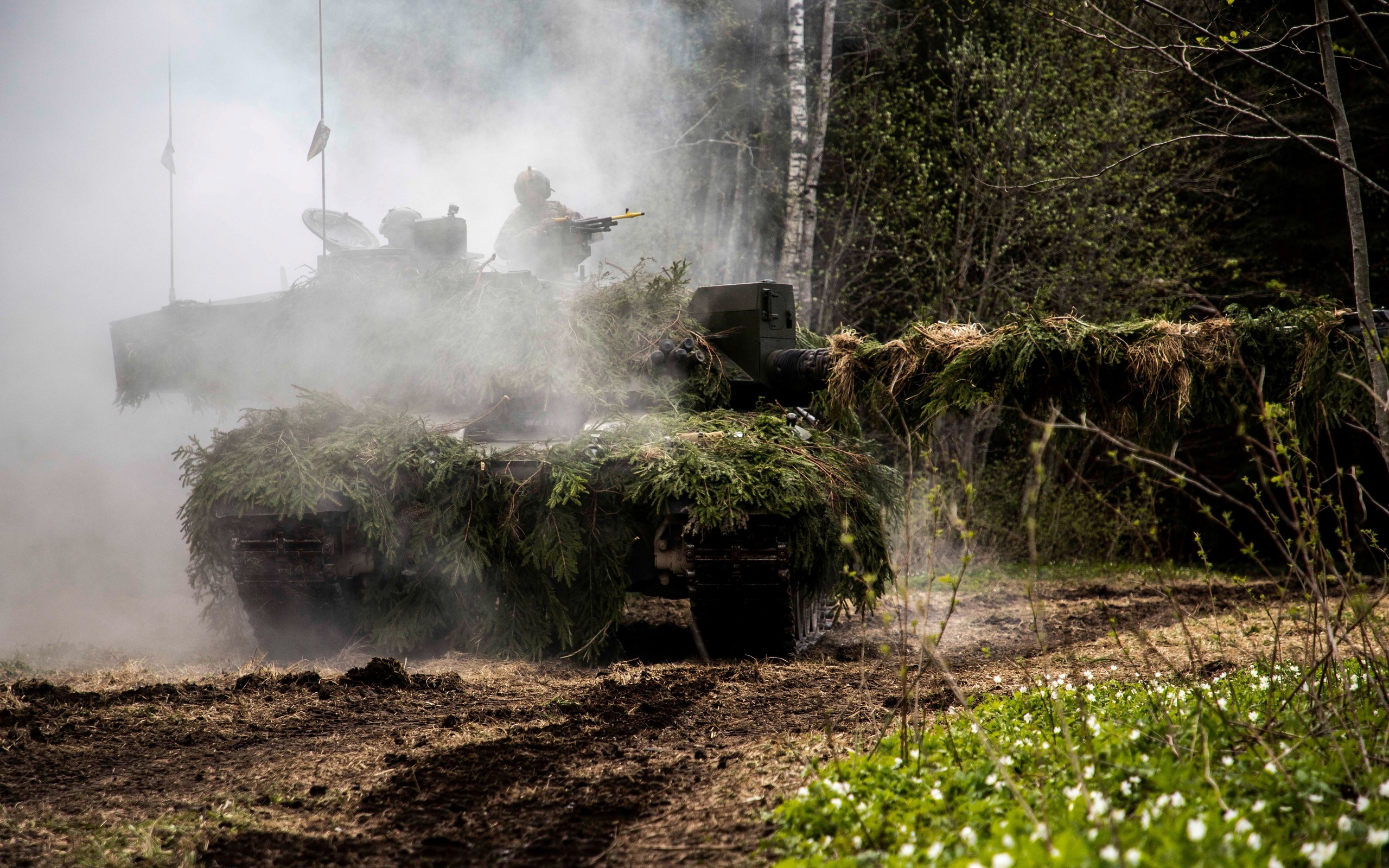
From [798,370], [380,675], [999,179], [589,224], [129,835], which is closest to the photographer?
[129,835]

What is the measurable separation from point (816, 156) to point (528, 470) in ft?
25.8

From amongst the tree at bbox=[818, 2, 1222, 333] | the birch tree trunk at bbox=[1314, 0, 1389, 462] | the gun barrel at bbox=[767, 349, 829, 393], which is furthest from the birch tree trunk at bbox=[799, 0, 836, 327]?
the birch tree trunk at bbox=[1314, 0, 1389, 462]

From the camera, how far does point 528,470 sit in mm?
5500

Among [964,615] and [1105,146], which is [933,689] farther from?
[1105,146]

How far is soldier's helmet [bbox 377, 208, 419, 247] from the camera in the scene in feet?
27.6

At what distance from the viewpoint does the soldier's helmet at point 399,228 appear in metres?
8.41

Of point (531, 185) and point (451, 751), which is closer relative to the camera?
point (451, 751)

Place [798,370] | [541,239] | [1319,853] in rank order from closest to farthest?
[1319,853] < [798,370] < [541,239]

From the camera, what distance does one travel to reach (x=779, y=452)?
548 centimetres

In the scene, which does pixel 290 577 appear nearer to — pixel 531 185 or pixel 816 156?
pixel 531 185

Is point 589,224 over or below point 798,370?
over

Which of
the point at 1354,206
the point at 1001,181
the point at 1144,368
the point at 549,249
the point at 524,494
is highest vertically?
the point at 1001,181

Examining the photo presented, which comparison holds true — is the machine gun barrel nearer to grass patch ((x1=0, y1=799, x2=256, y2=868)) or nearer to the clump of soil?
the clump of soil

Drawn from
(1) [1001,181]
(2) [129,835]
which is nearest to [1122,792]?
(2) [129,835]
